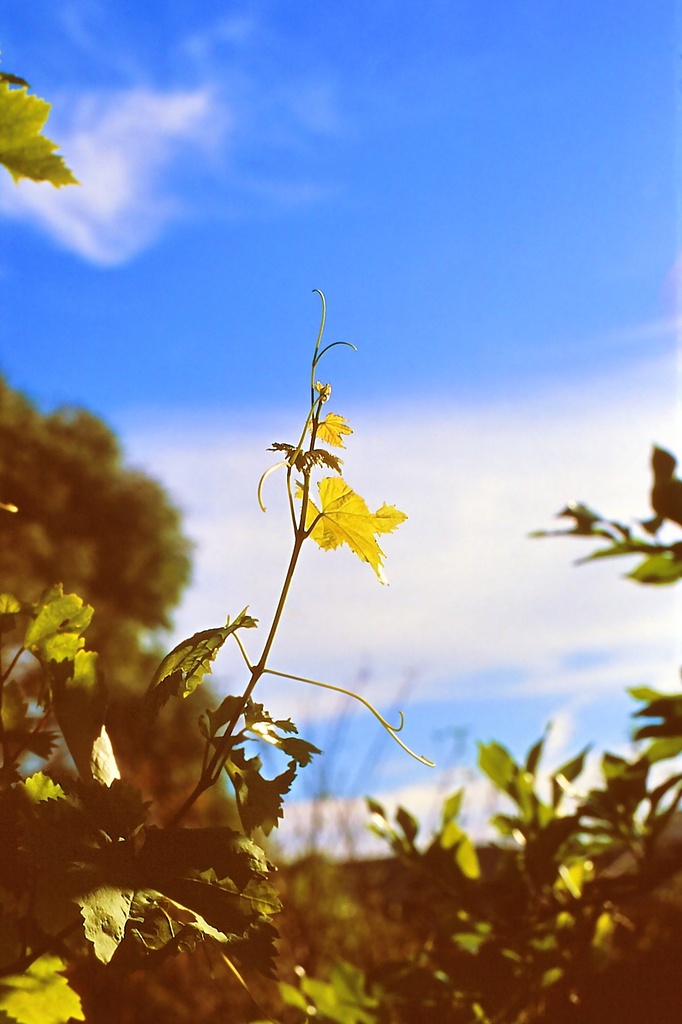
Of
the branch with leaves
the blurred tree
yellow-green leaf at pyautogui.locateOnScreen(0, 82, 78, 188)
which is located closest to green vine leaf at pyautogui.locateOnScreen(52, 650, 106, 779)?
the branch with leaves

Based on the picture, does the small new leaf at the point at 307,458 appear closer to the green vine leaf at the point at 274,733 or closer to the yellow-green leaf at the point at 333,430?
the yellow-green leaf at the point at 333,430

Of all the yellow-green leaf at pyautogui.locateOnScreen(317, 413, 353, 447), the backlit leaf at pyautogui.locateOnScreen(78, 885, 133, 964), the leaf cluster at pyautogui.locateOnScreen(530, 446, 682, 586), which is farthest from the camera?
the leaf cluster at pyautogui.locateOnScreen(530, 446, 682, 586)

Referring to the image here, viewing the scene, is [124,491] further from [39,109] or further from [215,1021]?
[39,109]

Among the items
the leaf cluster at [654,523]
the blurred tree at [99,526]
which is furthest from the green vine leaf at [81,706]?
the blurred tree at [99,526]

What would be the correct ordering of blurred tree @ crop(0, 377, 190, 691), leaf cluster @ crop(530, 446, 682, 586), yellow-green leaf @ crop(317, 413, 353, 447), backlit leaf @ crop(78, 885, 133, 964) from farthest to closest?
blurred tree @ crop(0, 377, 190, 691), leaf cluster @ crop(530, 446, 682, 586), yellow-green leaf @ crop(317, 413, 353, 447), backlit leaf @ crop(78, 885, 133, 964)

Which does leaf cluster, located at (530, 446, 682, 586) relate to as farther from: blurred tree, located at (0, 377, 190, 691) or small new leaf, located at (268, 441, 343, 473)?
blurred tree, located at (0, 377, 190, 691)

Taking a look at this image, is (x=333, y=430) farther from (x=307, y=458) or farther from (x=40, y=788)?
(x=40, y=788)

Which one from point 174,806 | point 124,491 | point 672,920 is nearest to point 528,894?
point 672,920

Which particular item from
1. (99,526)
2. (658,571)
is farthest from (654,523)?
(99,526)
